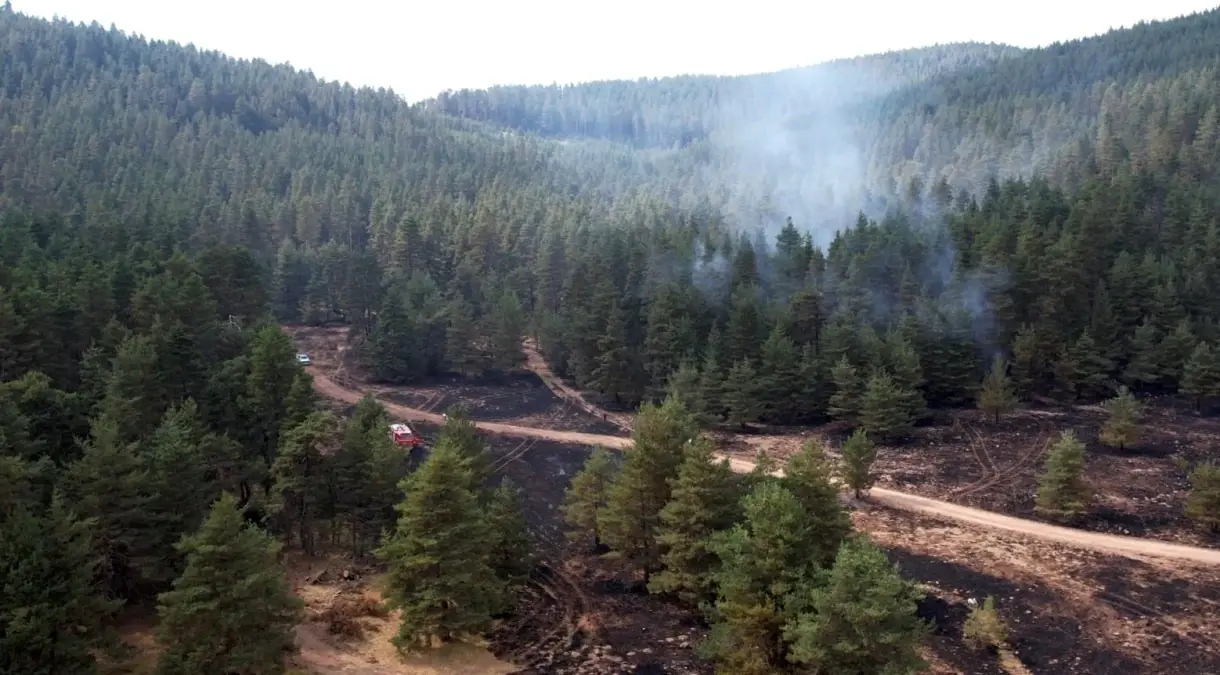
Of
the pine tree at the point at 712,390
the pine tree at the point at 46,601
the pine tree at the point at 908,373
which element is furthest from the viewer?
the pine tree at the point at 712,390

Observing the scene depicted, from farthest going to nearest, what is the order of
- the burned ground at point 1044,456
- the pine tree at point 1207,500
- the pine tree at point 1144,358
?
the pine tree at point 1144,358, the burned ground at point 1044,456, the pine tree at point 1207,500

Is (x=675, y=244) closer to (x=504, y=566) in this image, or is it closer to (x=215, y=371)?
(x=215, y=371)

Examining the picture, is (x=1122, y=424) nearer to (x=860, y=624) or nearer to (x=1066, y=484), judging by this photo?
(x=1066, y=484)

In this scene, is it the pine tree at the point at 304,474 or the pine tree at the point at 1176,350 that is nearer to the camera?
the pine tree at the point at 304,474

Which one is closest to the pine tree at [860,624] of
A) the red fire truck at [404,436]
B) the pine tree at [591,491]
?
the pine tree at [591,491]

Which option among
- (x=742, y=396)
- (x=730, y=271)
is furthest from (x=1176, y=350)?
(x=730, y=271)

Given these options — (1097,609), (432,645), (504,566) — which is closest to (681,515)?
(504,566)

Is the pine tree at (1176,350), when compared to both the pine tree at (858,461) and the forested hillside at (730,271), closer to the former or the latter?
the forested hillside at (730,271)
